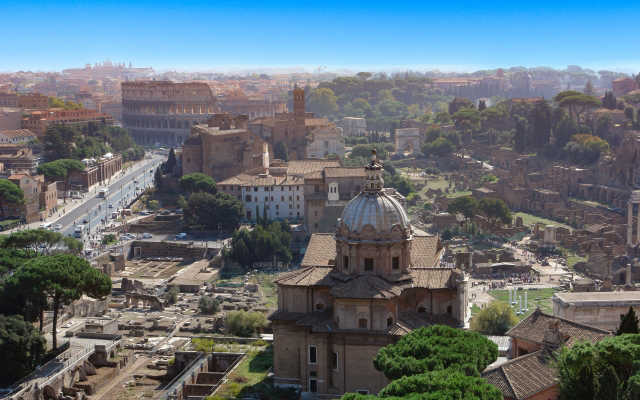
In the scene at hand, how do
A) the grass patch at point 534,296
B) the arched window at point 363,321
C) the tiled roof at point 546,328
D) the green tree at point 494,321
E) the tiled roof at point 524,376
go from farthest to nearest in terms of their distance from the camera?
the grass patch at point 534,296
the green tree at point 494,321
the arched window at point 363,321
the tiled roof at point 546,328
the tiled roof at point 524,376

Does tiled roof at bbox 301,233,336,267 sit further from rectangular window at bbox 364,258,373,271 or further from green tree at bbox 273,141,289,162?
green tree at bbox 273,141,289,162

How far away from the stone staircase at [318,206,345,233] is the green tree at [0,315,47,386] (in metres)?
25.1

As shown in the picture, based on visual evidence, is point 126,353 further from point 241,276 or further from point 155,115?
point 155,115

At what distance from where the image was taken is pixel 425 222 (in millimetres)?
63406

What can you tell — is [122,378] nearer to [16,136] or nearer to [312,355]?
[312,355]

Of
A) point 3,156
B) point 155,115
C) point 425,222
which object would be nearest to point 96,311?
point 425,222

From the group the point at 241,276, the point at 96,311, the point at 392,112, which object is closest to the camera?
the point at 96,311

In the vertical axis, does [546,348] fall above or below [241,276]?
above

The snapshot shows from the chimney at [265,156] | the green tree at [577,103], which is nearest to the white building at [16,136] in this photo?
the chimney at [265,156]

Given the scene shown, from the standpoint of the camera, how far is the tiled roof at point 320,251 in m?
32.8

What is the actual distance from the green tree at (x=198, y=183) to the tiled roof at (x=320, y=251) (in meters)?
30.7

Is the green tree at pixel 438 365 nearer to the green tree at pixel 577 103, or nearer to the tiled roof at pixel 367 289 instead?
the tiled roof at pixel 367 289

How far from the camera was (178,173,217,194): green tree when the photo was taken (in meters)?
64.3

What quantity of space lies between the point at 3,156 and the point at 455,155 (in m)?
40.1
